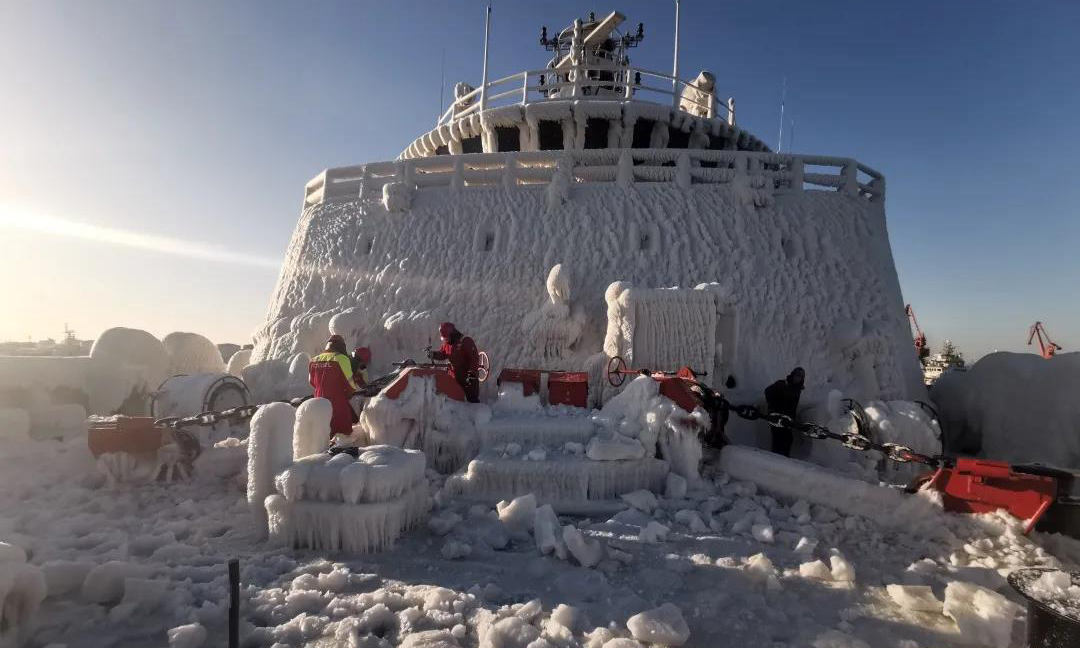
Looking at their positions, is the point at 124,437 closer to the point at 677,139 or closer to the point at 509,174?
the point at 509,174

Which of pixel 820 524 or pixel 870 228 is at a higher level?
pixel 870 228

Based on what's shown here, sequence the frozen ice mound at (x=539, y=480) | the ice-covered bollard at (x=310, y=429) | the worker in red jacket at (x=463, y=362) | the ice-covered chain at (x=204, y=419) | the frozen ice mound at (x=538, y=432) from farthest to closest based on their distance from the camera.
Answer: the worker in red jacket at (x=463, y=362), the frozen ice mound at (x=538, y=432), the ice-covered chain at (x=204, y=419), the frozen ice mound at (x=539, y=480), the ice-covered bollard at (x=310, y=429)

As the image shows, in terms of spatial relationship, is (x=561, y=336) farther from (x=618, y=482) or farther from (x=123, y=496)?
(x=123, y=496)

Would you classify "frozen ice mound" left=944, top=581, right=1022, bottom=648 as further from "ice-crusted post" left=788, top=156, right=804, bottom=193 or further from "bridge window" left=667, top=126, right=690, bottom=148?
"bridge window" left=667, top=126, right=690, bottom=148

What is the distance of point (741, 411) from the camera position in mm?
6340

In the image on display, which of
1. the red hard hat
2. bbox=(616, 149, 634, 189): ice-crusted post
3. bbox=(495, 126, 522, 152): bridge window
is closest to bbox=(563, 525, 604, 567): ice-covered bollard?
the red hard hat

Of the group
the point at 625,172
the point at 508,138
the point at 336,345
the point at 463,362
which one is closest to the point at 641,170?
the point at 625,172

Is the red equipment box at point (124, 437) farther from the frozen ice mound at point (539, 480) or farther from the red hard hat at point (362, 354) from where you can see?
the frozen ice mound at point (539, 480)

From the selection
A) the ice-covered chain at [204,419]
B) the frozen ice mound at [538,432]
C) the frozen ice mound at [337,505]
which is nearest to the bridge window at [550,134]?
the frozen ice mound at [538,432]

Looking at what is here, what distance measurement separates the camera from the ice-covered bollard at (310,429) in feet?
15.3

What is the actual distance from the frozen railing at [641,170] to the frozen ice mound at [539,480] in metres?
6.73

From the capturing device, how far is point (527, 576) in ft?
12.1

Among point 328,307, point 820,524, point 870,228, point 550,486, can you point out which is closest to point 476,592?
point 550,486

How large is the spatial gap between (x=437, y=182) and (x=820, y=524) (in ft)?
30.8
